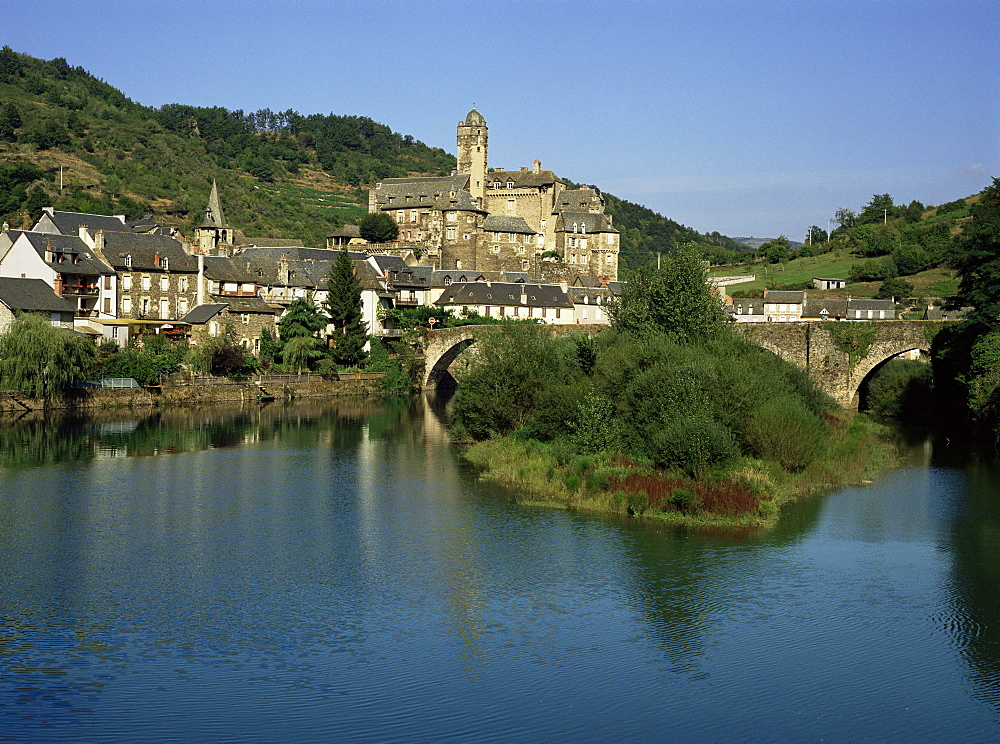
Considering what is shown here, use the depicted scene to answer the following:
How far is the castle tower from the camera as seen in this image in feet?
324

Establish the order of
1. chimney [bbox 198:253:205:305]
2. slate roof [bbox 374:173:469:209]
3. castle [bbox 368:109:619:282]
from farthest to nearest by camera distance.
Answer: slate roof [bbox 374:173:469:209] → castle [bbox 368:109:619:282] → chimney [bbox 198:253:205:305]

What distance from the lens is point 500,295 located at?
262 feet

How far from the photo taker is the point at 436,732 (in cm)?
1620

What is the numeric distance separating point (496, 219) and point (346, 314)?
2829 centimetres

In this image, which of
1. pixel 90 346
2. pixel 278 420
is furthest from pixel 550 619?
pixel 90 346

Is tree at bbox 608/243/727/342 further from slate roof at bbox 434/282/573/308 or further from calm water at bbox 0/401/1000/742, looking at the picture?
slate roof at bbox 434/282/573/308

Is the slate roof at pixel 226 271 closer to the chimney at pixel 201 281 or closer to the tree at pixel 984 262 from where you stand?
the chimney at pixel 201 281

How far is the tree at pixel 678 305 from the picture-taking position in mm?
41469

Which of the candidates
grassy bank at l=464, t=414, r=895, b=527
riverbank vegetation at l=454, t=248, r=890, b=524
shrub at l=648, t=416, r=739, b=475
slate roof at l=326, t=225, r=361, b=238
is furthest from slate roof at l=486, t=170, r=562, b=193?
shrub at l=648, t=416, r=739, b=475

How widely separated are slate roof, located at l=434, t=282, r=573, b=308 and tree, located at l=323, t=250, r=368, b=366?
10.5m

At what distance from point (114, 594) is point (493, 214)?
266 feet

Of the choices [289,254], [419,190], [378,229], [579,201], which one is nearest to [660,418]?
[289,254]

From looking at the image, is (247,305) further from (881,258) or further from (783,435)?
(881,258)

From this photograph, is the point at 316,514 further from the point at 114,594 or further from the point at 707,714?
the point at 707,714
